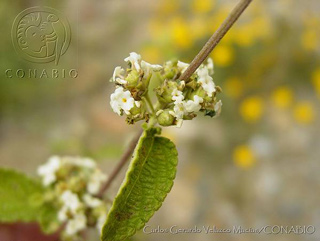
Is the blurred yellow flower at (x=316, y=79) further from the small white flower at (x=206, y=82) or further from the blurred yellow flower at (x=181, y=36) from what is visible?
the small white flower at (x=206, y=82)

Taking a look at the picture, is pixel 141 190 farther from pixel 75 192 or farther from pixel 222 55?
pixel 222 55

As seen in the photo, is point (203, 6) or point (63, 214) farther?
point (203, 6)

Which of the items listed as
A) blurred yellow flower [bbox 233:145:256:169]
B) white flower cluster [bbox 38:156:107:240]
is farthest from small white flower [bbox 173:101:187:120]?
blurred yellow flower [bbox 233:145:256:169]

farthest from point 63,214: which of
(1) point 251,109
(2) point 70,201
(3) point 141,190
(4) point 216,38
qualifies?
(1) point 251,109

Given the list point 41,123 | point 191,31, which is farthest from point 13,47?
point 191,31

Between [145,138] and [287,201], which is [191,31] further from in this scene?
[145,138]

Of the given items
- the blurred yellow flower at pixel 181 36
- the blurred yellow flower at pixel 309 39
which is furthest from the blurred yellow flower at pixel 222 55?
the blurred yellow flower at pixel 309 39
